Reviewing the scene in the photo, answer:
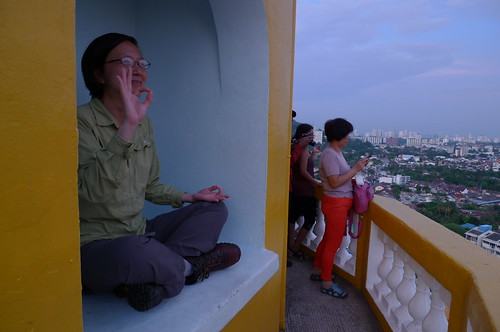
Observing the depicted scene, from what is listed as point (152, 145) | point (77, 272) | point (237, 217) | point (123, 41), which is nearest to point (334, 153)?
point (237, 217)

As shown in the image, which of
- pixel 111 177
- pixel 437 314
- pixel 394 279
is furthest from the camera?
pixel 394 279

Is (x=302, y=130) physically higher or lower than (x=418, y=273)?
higher

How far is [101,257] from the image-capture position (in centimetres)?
142

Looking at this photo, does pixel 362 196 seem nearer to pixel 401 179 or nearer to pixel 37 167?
pixel 37 167

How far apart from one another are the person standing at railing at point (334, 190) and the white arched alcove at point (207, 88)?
0.99m

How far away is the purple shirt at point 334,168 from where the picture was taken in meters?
3.03

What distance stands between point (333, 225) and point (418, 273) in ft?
3.35

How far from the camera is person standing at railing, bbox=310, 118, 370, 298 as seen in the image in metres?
3.04

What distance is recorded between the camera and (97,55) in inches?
65.5

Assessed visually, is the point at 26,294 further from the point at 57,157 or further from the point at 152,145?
the point at 152,145

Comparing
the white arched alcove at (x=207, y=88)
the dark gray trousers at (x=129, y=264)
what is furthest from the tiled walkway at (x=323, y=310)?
the dark gray trousers at (x=129, y=264)

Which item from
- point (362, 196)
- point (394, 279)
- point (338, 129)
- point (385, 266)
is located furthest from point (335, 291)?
point (338, 129)

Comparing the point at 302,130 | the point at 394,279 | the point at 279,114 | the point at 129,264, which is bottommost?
the point at 394,279

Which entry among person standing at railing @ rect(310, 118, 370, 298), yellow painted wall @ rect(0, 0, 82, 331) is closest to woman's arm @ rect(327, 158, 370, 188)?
person standing at railing @ rect(310, 118, 370, 298)
